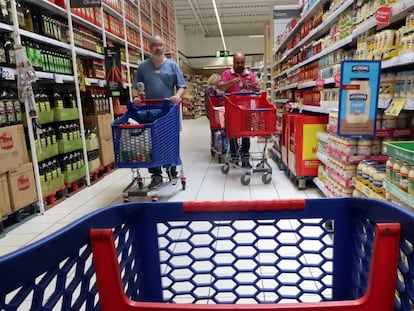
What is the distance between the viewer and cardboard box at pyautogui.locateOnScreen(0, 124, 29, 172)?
282 cm

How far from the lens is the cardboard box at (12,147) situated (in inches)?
111

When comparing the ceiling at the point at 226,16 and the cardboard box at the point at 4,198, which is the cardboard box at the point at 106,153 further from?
the ceiling at the point at 226,16

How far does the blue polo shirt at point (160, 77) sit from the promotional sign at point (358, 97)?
209cm

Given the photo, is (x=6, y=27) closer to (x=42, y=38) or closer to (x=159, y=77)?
(x=42, y=38)

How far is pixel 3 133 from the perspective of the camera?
284cm

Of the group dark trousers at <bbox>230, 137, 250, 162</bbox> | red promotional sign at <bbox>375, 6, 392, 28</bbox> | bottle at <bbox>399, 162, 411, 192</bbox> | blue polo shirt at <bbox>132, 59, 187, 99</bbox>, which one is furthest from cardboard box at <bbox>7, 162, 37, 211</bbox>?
red promotional sign at <bbox>375, 6, 392, 28</bbox>

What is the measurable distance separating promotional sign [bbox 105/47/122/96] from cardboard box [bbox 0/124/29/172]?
1950 millimetres

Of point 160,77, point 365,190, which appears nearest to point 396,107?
point 365,190

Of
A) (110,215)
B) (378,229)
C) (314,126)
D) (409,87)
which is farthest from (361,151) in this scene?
(110,215)

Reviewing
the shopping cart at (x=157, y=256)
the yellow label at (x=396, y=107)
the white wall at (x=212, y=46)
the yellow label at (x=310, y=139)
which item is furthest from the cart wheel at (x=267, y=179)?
the white wall at (x=212, y=46)

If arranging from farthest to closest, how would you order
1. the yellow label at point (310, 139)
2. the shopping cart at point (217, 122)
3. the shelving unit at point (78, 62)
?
the shopping cart at point (217, 122), the yellow label at point (310, 139), the shelving unit at point (78, 62)

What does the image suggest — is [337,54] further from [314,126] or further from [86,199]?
[86,199]

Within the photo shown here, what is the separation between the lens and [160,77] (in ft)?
13.0

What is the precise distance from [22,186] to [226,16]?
49.4 feet
